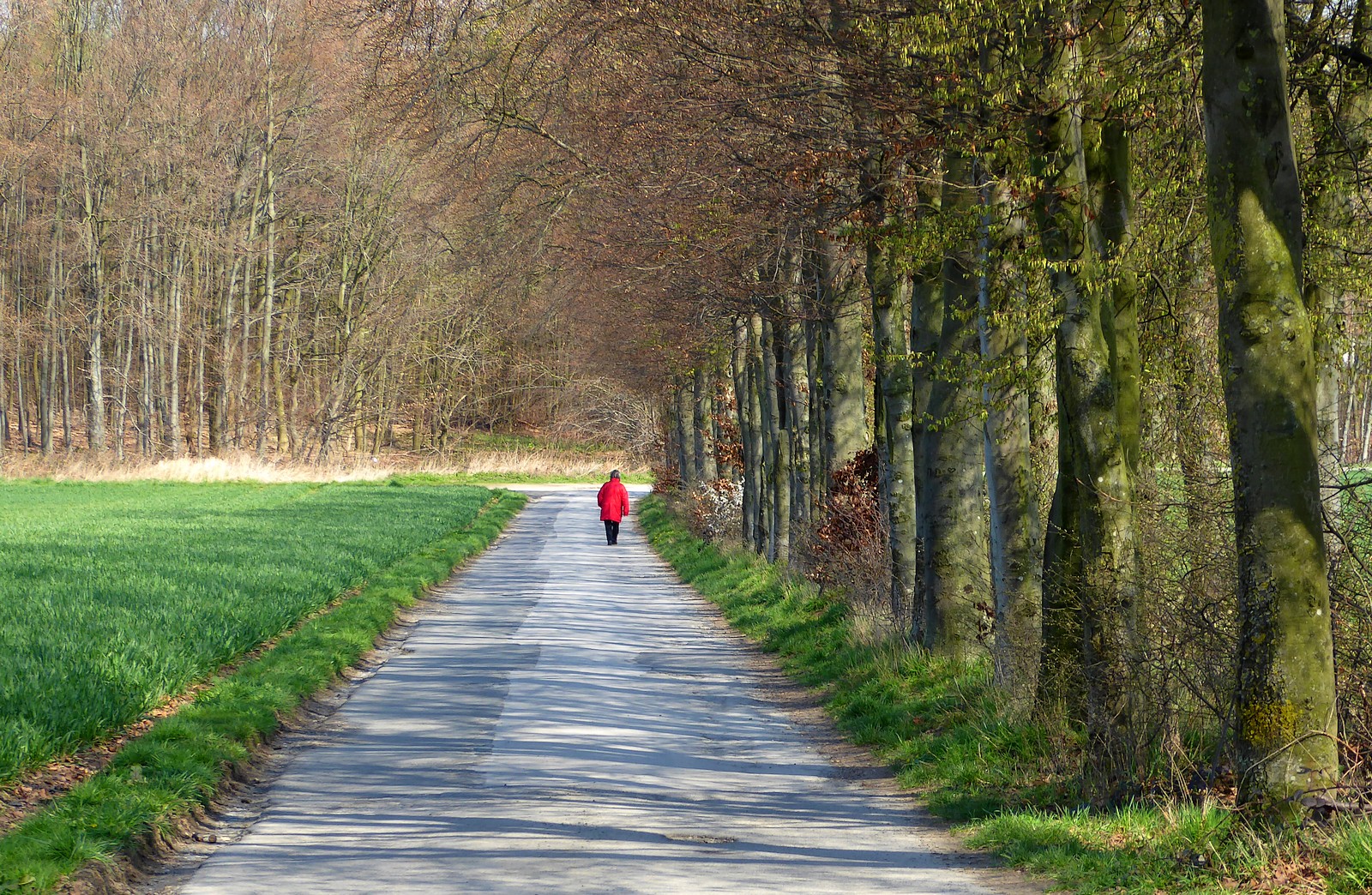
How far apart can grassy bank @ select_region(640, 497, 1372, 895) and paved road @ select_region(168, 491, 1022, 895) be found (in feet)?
1.41

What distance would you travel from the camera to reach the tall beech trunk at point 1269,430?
6.80 metres

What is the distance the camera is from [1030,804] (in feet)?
27.9

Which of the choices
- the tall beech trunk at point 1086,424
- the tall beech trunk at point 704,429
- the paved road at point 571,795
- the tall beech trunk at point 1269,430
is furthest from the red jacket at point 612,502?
the tall beech trunk at point 1269,430

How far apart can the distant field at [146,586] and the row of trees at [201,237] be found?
16.2 m

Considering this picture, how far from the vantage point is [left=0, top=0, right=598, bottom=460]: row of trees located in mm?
60188

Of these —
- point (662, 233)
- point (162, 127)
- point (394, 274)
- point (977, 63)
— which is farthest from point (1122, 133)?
point (394, 274)

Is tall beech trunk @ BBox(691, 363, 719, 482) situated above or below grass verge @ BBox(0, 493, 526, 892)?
above

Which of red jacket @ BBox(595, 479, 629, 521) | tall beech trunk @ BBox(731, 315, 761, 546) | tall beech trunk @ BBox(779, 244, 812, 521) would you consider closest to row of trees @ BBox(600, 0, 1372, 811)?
tall beech trunk @ BBox(779, 244, 812, 521)

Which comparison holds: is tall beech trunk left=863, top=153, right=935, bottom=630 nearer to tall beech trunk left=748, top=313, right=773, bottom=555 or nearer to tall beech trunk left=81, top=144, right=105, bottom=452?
tall beech trunk left=748, top=313, right=773, bottom=555

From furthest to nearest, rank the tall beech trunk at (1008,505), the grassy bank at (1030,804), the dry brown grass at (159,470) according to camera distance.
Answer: the dry brown grass at (159,470), the tall beech trunk at (1008,505), the grassy bank at (1030,804)

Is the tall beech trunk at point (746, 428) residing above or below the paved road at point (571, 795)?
above

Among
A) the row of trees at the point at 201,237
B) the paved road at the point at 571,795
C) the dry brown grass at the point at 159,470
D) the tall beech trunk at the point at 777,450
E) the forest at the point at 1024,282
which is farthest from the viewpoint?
the row of trees at the point at 201,237

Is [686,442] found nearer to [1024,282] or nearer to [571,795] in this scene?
[1024,282]

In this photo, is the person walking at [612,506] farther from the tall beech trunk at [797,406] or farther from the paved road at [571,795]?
the paved road at [571,795]
